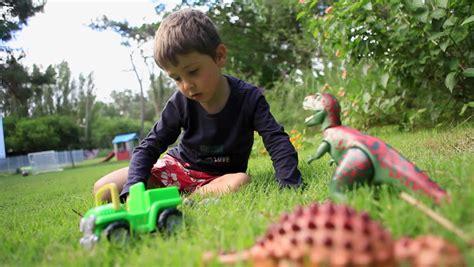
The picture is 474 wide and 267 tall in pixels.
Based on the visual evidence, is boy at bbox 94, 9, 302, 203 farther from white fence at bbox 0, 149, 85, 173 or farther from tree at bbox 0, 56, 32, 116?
white fence at bbox 0, 149, 85, 173

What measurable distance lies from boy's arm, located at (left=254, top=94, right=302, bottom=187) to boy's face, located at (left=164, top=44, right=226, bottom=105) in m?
0.40

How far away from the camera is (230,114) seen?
274 cm

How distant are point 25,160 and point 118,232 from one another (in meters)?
17.8

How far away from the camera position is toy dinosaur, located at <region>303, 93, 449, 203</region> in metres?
1.31

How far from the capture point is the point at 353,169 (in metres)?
1.39

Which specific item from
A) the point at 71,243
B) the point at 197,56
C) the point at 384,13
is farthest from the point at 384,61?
the point at 71,243

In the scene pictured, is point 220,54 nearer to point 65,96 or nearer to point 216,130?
point 216,130

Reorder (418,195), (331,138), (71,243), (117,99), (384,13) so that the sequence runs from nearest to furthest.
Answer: (418,195), (331,138), (71,243), (384,13), (117,99)

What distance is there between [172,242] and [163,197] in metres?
0.30

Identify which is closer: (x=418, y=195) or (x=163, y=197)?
(x=418, y=195)

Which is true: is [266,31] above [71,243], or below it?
above

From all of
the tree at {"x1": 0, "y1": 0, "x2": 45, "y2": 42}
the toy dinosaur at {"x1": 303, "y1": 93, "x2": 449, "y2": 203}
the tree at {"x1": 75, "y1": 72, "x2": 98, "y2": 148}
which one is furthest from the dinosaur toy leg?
the tree at {"x1": 75, "y1": 72, "x2": 98, "y2": 148}

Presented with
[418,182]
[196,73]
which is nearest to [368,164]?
[418,182]

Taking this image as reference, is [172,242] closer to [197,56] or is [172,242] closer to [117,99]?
[197,56]
